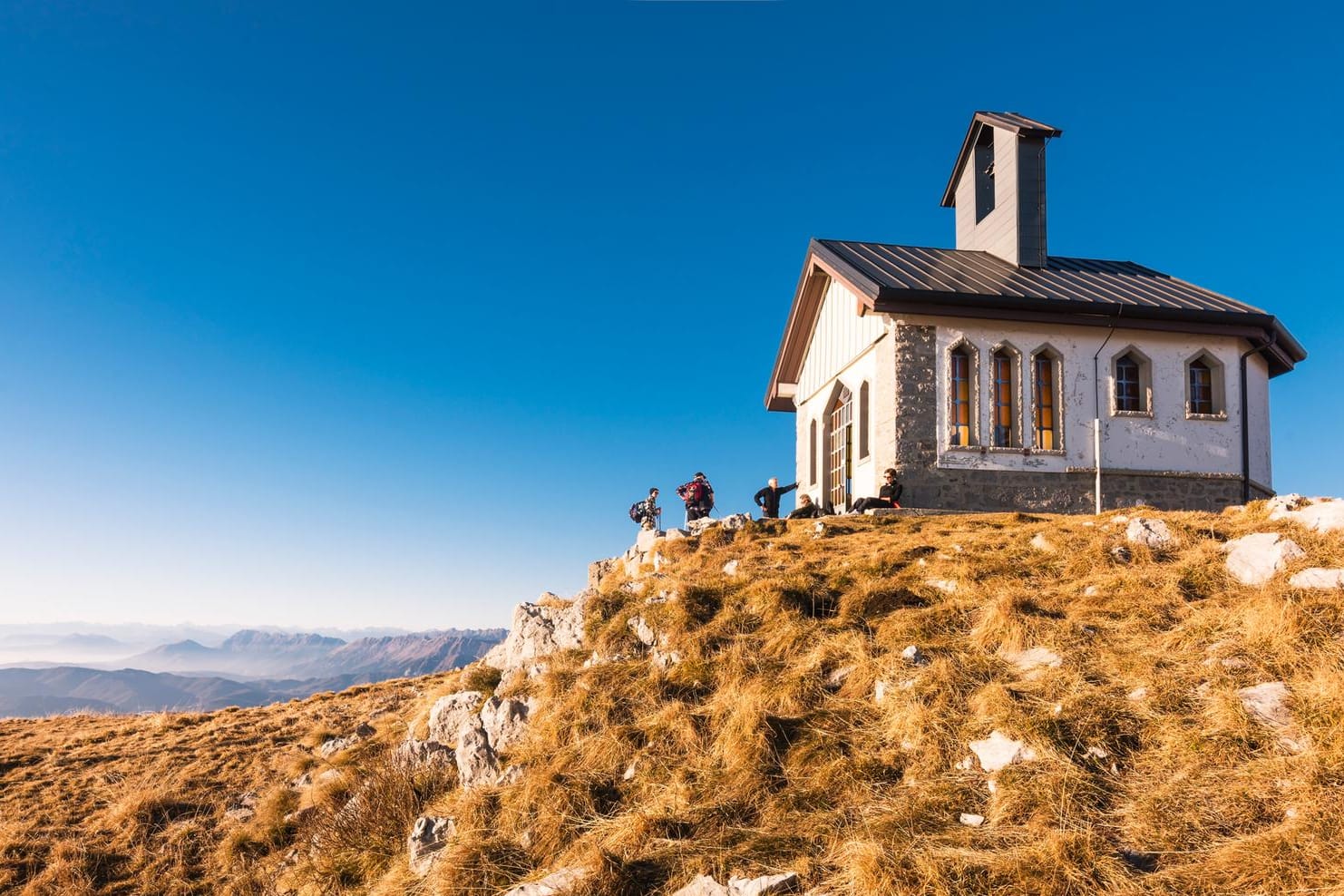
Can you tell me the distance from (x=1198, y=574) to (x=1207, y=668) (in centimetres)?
216

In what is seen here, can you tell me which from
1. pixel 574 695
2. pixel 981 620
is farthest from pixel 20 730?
pixel 981 620

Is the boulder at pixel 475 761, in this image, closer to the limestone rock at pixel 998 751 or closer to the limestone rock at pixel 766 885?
the limestone rock at pixel 766 885

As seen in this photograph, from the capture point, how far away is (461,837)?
22.1 ft

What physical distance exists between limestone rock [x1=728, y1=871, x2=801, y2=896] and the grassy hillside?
98 mm

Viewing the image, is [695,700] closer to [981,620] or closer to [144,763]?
[981,620]

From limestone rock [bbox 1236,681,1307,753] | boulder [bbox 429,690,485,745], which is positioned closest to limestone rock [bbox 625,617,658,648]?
boulder [bbox 429,690,485,745]

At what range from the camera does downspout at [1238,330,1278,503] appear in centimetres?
1730

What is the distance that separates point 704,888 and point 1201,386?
16.9 meters

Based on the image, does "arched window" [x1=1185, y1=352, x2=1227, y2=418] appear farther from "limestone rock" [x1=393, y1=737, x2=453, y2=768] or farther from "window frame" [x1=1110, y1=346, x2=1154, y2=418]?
"limestone rock" [x1=393, y1=737, x2=453, y2=768]

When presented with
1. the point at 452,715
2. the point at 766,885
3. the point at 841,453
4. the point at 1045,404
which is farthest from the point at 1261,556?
the point at 841,453

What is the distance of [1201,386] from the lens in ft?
57.7

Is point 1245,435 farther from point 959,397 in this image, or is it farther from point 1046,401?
point 959,397

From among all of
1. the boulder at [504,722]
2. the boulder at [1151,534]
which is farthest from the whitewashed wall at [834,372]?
the boulder at [504,722]

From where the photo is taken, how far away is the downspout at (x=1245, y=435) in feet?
56.7
